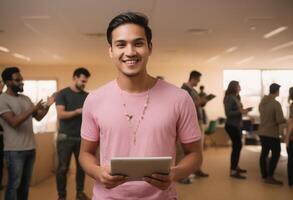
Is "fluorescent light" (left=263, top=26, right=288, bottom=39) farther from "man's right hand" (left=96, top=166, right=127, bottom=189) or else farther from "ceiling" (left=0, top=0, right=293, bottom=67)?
"man's right hand" (left=96, top=166, right=127, bottom=189)

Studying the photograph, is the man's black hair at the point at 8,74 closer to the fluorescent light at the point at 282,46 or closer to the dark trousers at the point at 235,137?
the dark trousers at the point at 235,137

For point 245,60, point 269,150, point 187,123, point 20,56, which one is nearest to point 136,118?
point 187,123

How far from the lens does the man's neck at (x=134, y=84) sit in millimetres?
1095

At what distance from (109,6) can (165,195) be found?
281 cm

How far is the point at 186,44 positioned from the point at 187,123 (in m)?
4.96

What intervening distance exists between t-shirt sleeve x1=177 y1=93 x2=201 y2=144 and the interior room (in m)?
0.98

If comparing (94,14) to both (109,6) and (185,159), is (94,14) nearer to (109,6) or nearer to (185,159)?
(109,6)

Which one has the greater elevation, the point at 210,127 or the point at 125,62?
the point at 125,62

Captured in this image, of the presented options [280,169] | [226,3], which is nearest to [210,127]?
[280,169]

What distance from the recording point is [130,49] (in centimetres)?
102

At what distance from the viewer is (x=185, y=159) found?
42.6 inches

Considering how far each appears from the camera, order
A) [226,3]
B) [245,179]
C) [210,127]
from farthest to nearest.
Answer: [210,127] < [245,179] < [226,3]

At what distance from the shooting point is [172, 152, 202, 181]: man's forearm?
3.30ft

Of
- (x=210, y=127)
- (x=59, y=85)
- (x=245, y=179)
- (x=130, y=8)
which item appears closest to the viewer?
(x=130, y=8)
